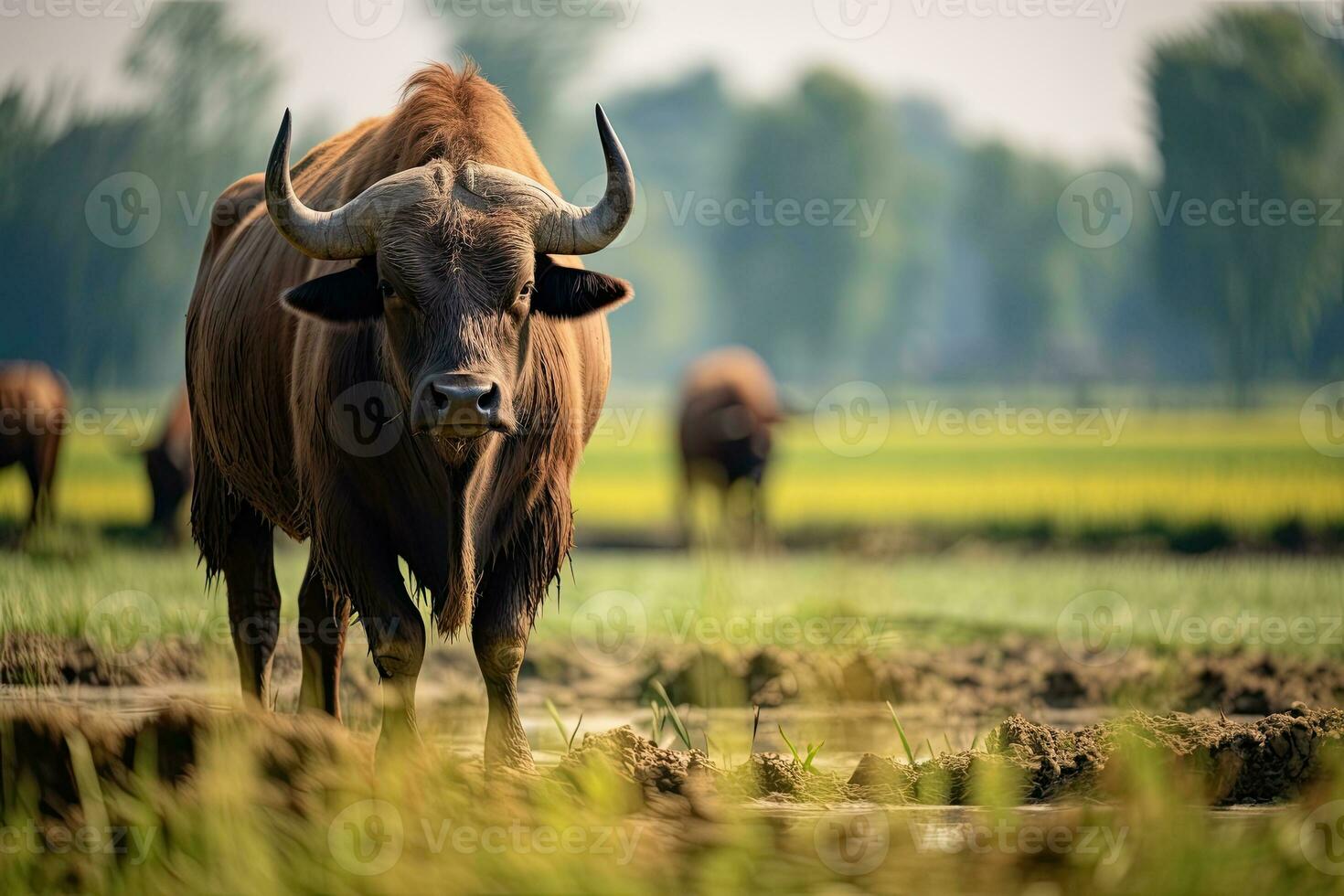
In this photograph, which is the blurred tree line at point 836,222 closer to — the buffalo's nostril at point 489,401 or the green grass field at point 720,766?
the green grass field at point 720,766

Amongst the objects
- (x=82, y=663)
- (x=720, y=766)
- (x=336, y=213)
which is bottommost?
(x=82, y=663)

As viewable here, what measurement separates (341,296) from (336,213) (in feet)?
1.07

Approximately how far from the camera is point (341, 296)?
18.6 feet

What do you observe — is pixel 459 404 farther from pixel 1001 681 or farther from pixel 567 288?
pixel 1001 681

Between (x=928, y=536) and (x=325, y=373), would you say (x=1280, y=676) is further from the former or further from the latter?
(x=928, y=536)

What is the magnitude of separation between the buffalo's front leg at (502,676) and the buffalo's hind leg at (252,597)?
1.72m

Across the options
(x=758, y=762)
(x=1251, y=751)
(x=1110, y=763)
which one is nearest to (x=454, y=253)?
(x=758, y=762)

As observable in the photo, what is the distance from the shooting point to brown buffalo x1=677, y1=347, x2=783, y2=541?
60.5 ft

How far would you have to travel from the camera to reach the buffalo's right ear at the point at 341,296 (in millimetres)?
5648

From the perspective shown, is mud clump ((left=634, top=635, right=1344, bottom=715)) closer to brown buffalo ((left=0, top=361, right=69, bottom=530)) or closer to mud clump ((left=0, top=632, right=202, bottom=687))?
mud clump ((left=0, top=632, right=202, bottom=687))

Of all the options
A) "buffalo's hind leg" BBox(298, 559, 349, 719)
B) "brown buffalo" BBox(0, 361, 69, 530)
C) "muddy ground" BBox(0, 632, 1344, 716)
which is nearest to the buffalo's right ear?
"buffalo's hind leg" BBox(298, 559, 349, 719)

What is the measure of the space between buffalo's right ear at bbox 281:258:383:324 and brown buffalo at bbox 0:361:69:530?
910cm

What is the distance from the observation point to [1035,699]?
835cm

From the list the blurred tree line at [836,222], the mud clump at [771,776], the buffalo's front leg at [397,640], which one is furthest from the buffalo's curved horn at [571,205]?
the blurred tree line at [836,222]
